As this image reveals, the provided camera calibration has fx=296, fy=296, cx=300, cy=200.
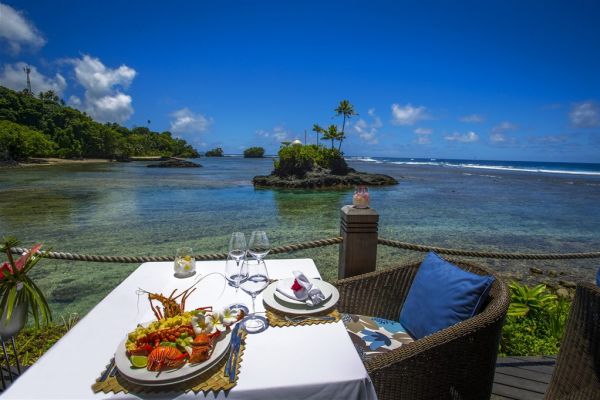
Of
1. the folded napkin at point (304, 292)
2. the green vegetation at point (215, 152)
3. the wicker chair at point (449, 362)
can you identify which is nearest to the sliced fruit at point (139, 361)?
the folded napkin at point (304, 292)

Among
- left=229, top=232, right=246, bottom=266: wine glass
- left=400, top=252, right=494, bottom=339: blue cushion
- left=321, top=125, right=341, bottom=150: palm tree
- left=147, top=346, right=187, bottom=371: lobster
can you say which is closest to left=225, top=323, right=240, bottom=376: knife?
left=147, top=346, right=187, bottom=371: lobster

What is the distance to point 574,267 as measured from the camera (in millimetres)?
7613

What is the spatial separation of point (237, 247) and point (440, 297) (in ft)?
4.72

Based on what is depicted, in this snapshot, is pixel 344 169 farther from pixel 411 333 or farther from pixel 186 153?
pixel 186 153

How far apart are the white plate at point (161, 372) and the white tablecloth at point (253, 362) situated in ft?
0.20

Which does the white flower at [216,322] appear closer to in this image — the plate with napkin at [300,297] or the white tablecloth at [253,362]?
the white tablecloth at [253,362]

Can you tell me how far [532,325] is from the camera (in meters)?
3.71

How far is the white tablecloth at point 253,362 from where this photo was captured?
3.61ft

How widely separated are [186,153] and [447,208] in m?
114

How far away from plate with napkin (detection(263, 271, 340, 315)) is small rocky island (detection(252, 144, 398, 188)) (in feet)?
92.7

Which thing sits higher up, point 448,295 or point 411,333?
point 448,295

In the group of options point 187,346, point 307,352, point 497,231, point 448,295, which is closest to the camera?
point 187,346

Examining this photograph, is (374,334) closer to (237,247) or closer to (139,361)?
(237,247)

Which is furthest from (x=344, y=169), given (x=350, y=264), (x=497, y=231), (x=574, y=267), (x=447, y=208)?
(x=350, y=264)
